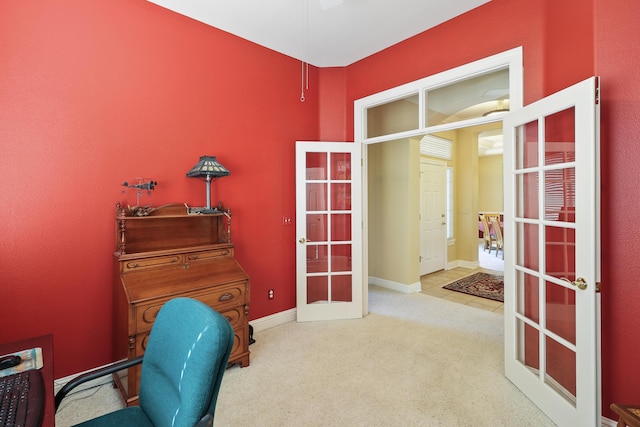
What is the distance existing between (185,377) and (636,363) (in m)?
2.35

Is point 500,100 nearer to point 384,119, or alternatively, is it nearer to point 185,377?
point 384,119

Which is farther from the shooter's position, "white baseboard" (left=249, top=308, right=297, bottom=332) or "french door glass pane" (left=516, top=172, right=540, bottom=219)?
"white baseboard" (left=249, top=308, right=297, bottom=332)

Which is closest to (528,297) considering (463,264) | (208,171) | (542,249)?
(542,249)

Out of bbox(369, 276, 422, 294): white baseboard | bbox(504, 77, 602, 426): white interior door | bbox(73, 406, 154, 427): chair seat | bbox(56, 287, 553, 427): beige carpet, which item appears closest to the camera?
bbox(73, 406, 154, 427): chair seat

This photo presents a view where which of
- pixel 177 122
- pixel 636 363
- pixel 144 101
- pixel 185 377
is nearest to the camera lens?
pixel 185 377

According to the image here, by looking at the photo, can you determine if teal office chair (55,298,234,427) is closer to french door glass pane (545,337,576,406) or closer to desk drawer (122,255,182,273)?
desk drawer (122,255,182,273)

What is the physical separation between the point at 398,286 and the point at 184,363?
13.7 ft

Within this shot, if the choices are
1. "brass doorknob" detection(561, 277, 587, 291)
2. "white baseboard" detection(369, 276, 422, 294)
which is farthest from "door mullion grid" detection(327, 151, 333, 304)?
"brass doorknob" detection(561, 277, 587, 291)

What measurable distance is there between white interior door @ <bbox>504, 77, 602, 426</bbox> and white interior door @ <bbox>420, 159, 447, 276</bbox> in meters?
3.31

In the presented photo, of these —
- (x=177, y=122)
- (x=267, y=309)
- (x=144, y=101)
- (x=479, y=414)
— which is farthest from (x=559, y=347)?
(x=144, y=101)

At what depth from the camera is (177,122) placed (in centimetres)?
272

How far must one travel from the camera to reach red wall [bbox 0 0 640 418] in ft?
5.87

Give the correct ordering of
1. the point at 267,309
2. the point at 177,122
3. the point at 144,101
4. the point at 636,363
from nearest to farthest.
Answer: the point at 636,363
the point at 144,101
the point at 177,122
the point at 267,309

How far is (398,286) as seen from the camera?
4.82 m
